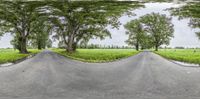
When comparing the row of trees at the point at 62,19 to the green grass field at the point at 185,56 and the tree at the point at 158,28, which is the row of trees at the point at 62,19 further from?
the tree at the point at 158,28

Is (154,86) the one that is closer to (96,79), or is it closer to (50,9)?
(96,79)

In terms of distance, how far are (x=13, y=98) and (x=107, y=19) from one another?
46238 mm

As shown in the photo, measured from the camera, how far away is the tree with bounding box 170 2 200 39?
50431mm

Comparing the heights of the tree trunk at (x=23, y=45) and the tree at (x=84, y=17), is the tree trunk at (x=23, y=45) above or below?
below

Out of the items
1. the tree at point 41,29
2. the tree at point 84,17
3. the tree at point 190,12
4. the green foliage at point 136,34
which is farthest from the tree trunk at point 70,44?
the green foliage at point 136,34

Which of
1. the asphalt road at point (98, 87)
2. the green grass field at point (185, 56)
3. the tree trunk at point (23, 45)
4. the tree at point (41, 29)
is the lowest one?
the green grass field at point (185, 56)

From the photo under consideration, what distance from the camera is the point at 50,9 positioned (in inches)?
2247

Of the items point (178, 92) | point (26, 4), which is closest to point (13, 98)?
point (178, 92)

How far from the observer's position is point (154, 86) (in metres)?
19.2

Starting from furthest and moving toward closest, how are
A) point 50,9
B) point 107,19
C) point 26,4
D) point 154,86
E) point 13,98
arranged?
point 107,19 → point 50,9 → point 26,4 → point 154,86 → point 13,98

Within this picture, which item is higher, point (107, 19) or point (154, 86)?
point (107, 19)

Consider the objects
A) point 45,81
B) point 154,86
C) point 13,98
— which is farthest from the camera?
point 45,81

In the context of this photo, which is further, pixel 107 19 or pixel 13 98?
pixel 107 19

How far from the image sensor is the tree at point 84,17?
53.4 meters
